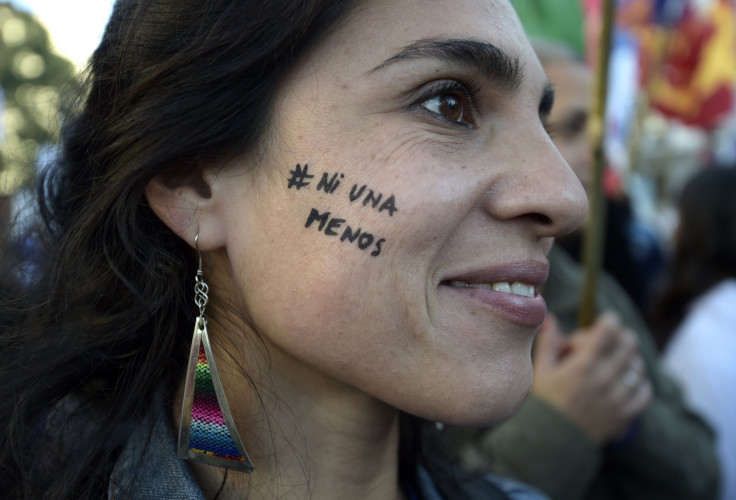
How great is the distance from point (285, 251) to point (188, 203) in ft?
0.92

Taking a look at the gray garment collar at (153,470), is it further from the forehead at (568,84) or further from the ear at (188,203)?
the forehead at (568,84)

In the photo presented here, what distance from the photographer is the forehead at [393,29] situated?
1390 mm

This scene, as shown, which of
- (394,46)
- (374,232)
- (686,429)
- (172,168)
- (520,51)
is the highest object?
(520,51)

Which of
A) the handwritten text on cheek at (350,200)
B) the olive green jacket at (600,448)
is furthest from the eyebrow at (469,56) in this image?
the olive green jacket at (600,448)

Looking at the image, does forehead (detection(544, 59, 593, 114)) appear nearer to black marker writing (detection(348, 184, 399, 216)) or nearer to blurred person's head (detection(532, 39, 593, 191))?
blurred person's head (detection(532, 39, 593, 191))

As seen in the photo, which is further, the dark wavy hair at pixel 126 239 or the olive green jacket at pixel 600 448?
the olive green jacket at pixel 600 448

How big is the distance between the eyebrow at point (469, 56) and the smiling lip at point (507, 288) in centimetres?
42

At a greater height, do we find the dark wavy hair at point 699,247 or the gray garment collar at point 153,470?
the dark wavy hair at point 699,247

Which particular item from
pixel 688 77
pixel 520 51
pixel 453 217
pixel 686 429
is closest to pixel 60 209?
pixel 453 217

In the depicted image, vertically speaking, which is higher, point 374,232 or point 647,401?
point 374,232

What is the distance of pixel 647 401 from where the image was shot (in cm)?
277

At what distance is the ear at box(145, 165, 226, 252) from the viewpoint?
4.81 ft

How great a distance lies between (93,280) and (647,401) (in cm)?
229

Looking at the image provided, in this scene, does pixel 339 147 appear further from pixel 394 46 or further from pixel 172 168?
pixel 172 168
